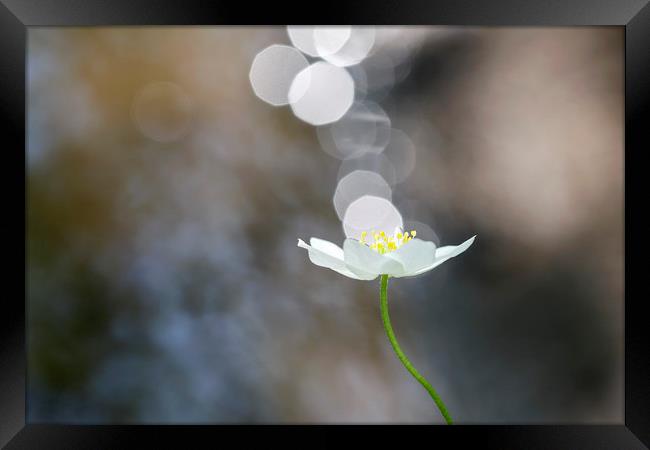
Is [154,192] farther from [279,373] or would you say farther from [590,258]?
[590,258]

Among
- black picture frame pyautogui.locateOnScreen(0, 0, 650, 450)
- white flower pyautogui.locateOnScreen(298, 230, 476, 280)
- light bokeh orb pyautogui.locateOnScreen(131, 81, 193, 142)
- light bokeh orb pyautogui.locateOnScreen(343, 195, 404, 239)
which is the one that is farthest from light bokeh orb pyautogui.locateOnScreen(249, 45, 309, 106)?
white flower pyautogui.locateOnScreen(298, 230, 476, 280)

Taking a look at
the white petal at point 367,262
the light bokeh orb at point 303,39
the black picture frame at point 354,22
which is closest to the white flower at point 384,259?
the white petal at point 367,262

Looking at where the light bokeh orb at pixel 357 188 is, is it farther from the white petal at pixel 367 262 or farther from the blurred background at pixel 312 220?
the white petal at pixel 367 262

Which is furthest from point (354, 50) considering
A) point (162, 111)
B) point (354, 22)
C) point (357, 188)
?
point (354, 22)

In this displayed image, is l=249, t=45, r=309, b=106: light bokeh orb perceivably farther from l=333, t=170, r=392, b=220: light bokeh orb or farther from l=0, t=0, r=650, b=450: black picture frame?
l=0, t=0, r=650, b=450: black picture frame

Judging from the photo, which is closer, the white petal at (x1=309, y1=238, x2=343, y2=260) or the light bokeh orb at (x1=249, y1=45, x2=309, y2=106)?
the white petal at (x1=309, y1=238, x2=343, y2=260)

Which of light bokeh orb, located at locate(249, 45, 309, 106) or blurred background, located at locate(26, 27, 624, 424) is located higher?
light bokeh orb, located at locate(249, 45, 309, 106)

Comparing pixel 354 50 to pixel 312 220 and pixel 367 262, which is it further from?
pixel 367 262
